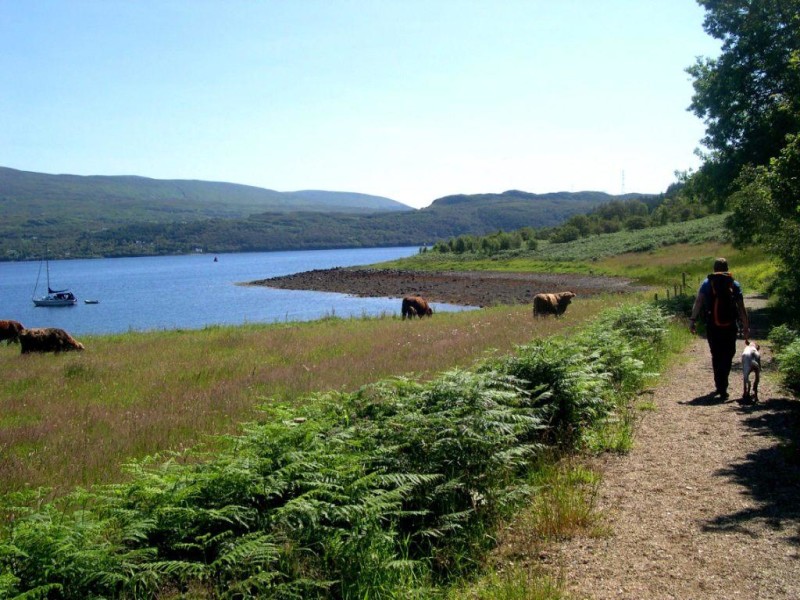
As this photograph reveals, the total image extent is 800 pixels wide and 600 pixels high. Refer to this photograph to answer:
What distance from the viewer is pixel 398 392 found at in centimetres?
843

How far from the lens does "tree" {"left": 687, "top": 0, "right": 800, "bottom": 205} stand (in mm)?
25875

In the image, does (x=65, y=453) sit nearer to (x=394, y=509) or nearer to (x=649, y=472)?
(x=394, y=509)

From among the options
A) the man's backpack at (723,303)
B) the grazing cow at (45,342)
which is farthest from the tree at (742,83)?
the grazing cow at (45,342)

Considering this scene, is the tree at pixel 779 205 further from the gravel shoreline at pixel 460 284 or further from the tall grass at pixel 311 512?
the gravel shoreline at pixel 460 284

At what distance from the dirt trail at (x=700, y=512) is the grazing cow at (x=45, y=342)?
20302 mm

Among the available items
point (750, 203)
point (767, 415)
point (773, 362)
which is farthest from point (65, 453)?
point (750, 203)

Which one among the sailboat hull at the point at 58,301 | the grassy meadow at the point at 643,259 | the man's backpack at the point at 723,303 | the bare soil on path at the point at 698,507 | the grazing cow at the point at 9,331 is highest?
the grassy meadow at the point at 643,259

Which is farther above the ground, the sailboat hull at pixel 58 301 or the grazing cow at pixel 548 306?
the grazing cow at pixel 548 306

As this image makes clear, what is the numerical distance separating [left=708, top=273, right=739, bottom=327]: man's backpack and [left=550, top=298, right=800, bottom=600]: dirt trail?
1543 millimetres

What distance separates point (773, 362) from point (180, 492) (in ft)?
41.9

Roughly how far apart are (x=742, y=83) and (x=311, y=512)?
91.5 feet

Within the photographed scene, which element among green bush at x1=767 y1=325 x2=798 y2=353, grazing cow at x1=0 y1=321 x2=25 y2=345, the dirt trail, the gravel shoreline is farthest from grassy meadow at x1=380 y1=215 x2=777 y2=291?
grazing cow at x1=0 y1=321 x2=25 y2=345

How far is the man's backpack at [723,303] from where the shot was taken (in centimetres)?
1127

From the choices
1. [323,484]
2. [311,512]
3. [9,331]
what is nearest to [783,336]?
[323,484]
